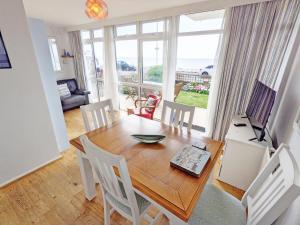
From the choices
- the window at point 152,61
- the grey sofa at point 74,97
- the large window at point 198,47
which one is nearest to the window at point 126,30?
the window at point 152,61

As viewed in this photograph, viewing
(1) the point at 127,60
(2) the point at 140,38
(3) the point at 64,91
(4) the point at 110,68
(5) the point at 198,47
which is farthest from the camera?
(3) the point at 64,91

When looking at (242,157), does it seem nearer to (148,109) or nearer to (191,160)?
(191,160)

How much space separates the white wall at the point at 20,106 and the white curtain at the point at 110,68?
235cm

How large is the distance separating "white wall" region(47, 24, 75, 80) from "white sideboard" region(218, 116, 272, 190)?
5162 mm

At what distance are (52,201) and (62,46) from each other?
4728 mm

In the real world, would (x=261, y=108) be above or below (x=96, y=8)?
below

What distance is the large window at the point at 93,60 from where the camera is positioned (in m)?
4.34

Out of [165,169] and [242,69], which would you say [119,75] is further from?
[165,169]

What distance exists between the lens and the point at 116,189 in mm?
1002

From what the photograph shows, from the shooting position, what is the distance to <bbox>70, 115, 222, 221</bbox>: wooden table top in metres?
0.86

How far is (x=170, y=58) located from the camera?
311cm

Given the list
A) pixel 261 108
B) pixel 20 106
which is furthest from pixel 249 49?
pixel 20 106

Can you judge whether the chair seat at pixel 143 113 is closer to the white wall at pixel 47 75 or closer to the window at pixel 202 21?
the white wall at pixel 47 75

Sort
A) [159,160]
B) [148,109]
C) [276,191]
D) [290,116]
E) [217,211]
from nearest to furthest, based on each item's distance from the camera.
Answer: [276,191] → [217,211] → [159,160] → [290,116] → [148,109]
